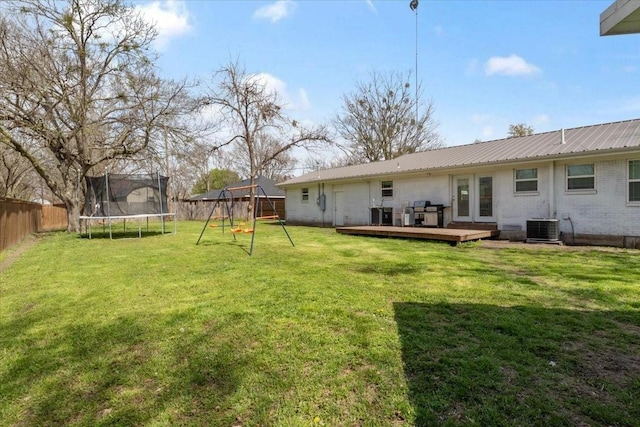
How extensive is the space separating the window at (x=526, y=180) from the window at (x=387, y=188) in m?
4.84

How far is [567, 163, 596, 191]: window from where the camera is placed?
8922 mm

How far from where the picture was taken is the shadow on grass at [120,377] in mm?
2150

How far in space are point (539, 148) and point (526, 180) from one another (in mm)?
1055

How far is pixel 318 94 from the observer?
2088cm

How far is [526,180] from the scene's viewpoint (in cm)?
1013

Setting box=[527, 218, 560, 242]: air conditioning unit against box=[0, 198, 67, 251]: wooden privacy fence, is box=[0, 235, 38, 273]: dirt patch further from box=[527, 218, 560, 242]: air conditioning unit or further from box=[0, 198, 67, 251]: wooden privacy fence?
box=[527, 218, 560, 242]: air conditioning unit

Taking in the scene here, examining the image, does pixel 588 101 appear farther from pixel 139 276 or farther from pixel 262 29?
pixel 139 276

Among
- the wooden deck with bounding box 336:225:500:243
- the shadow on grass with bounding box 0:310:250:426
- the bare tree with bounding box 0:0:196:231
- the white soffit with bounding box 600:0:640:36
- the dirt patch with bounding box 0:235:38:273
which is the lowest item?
the shadow on grass with bounding box 0:310:250:426

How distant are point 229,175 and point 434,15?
3373 cm

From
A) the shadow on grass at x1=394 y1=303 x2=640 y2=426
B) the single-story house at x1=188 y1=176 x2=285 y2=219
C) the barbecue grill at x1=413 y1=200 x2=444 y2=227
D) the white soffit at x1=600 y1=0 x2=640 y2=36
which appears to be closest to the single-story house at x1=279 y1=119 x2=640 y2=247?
the barbecue grill at x1=413 y1=200 x2=444 y2=227

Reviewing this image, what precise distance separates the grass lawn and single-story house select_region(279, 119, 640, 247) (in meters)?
3.66

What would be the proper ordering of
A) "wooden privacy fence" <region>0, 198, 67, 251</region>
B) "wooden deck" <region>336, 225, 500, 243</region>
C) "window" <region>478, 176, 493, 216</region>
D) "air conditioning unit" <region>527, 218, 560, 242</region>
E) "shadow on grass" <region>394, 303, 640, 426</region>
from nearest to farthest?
"shadow on grass" <region>394, 303, 640, 426</region>, "air conditioning unit" <region>527, 218, 560, 242</region>, "wooden deck" <region>336, 225, 500, 243</region>, "wooden privacy fence" <region>0, 198, 67, 251</region>, "window" <region>478, 176, 493, 216</region>

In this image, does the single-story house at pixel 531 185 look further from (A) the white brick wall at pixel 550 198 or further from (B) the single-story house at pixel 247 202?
(B) the single-story house at pixel 247 202

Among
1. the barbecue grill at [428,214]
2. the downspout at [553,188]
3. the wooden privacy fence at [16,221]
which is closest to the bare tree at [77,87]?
the wooden privacy fence at [16,221]
